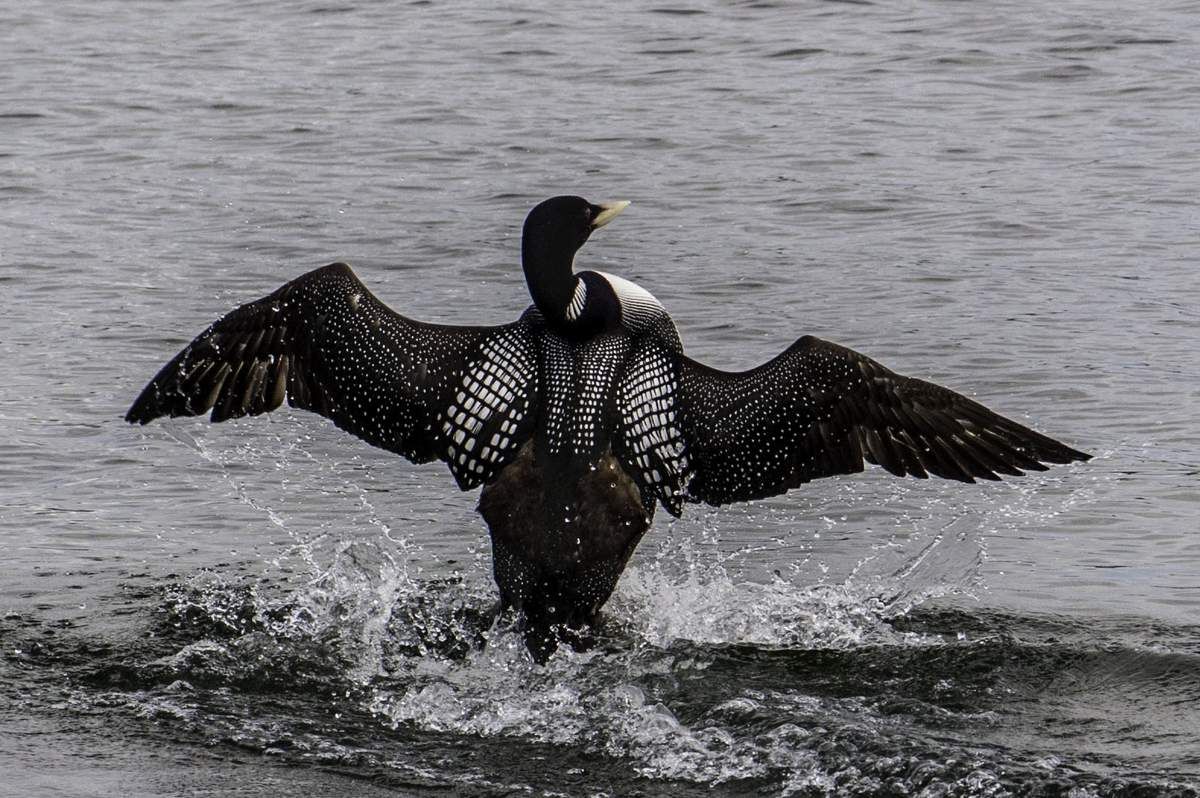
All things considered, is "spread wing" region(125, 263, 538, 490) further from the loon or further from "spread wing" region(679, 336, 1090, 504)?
"spread wing" region(679, 336, 1090, 504)

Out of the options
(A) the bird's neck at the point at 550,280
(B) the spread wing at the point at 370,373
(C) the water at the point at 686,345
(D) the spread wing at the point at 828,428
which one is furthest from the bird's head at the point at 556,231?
(C) the water at the point at 686,345

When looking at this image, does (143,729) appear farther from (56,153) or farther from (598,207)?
(56,153)

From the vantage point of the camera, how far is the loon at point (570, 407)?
5551 millimetres

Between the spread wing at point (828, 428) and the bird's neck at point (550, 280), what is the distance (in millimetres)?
449

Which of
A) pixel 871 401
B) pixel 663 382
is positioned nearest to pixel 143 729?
pixel 663 382

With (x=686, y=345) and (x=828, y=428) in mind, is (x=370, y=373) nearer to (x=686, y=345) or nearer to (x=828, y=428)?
(x=828, y=428)

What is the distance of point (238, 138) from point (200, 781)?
803 cm

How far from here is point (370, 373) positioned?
5.83m

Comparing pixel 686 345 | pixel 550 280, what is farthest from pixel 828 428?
pixel 686 345

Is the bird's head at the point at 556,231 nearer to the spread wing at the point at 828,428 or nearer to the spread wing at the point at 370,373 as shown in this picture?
the spread wing at the point at 370,373

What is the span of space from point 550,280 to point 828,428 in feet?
3.00

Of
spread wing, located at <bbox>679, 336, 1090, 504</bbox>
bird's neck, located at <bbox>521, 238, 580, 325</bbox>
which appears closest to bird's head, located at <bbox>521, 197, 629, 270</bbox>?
A: bird's neck, located at <bbox>521, 238, 580, 325</bbox>

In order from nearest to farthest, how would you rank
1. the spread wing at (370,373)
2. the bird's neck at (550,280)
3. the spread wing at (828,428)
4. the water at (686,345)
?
1. the water at (686,345)
2. the spread wing at (828,428)
3. the bird's neck at (550,280)
4. the spread wing at (370,373)

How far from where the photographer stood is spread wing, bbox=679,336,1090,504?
5.48 metres
